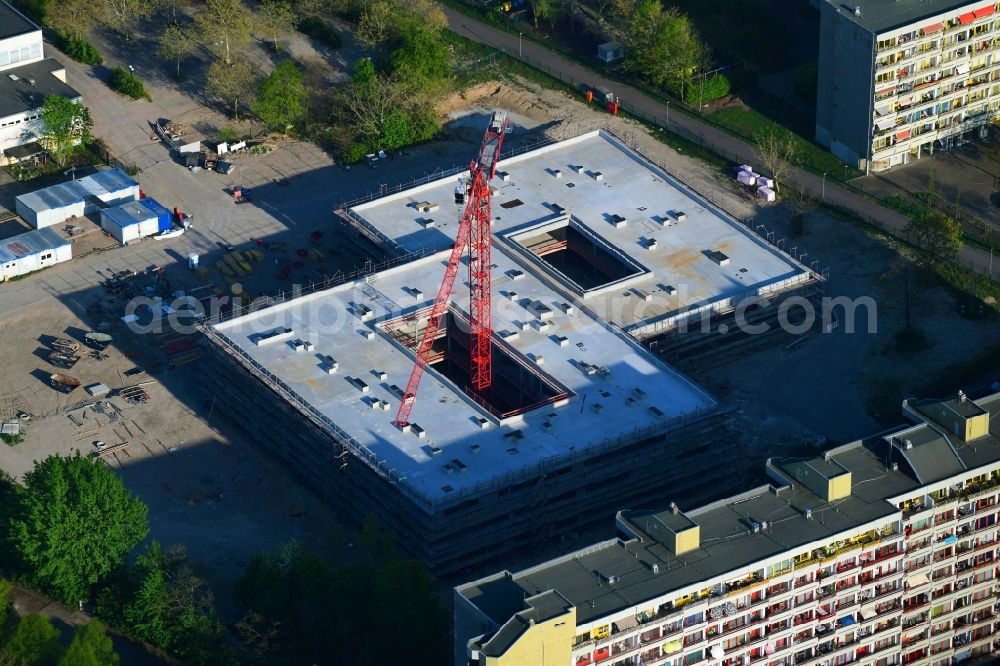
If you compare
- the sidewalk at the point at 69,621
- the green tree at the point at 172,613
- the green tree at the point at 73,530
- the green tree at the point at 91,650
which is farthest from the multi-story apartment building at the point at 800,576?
the green tree at the point at 73,530

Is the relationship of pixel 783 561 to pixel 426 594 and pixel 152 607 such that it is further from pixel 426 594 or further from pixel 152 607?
pixel 152 607

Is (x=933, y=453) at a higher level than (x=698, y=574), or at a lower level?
higher

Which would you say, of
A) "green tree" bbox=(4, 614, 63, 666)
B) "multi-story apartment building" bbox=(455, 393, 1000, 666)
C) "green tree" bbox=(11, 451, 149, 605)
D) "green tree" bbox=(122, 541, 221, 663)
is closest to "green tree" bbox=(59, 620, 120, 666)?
"green tree" bbox=(4, 614, 63, 666)

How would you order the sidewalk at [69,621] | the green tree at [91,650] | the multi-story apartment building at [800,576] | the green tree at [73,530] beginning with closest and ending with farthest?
the multi-story apartment building at [800,576], the green tree at [91,650], the sidewalk at [69,621], the green tree at [73,530]

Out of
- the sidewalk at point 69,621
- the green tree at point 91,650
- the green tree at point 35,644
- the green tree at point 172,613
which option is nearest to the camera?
the green tree at point 91,650

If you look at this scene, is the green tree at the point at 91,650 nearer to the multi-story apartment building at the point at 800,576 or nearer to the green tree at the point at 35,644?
the green tree at the point at 35,644

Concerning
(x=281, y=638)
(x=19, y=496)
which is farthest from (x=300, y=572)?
(x=19, y=496)

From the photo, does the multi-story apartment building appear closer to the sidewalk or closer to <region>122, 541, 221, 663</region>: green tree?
<region>122, 541, 221, 663</region>: green tree
